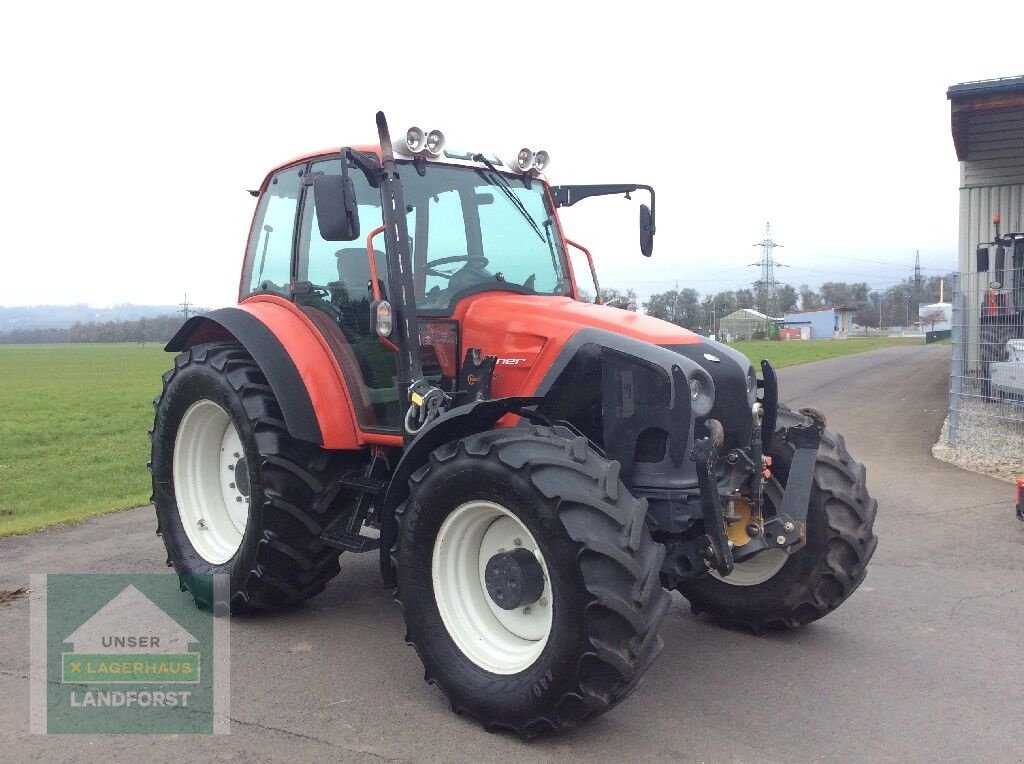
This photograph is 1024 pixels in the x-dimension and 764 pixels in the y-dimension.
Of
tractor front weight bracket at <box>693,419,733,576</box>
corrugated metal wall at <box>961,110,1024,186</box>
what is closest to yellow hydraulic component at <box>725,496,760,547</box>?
tractor front weight bracket at <box>693,419,733,576</box>

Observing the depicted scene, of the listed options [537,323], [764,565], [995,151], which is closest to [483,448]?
[537,323]

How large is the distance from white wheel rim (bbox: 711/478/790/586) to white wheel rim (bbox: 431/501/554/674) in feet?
4.09

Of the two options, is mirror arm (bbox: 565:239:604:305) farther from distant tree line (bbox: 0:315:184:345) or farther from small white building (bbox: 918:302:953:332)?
distant tree line (bbox: 0:315:184:345)

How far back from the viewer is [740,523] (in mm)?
4328

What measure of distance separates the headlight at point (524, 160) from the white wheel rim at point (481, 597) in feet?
7.42

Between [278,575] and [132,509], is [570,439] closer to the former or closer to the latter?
[278,575]

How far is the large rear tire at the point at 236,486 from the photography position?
4938 millimetres

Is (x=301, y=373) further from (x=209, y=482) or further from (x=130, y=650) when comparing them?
(x=130, y=650)

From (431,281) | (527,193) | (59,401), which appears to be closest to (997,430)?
(527,193)

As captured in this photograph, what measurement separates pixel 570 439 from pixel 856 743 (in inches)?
66.3

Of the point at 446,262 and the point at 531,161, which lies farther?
the point at 531,161

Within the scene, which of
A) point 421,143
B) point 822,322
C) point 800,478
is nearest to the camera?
point 800,478

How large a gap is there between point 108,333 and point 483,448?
124 meters

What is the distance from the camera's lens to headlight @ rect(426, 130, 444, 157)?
479 cm
